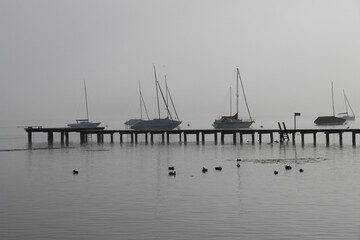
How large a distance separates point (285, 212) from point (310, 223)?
2232 mm

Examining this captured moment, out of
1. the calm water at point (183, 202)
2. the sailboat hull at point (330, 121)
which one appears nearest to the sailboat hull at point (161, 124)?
the sailboat hull at point (330, 121)

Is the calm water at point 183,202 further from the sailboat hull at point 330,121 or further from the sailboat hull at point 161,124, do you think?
the sailboat hull at point 330,121

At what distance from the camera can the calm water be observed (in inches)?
765

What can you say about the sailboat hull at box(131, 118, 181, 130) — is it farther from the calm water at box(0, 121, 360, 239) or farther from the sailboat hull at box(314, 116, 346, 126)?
the calm water at box(0, 121, 360, 239)

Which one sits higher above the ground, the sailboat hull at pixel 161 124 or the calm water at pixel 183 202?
the sailboat hull at pixel 161 124

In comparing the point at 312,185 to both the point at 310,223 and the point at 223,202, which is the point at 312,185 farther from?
the point at 310,223

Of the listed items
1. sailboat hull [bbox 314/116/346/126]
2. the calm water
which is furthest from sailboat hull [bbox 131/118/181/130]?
the calm water

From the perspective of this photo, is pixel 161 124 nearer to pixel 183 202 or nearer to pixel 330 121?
pixel 330 121

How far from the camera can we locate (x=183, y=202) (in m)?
25.5

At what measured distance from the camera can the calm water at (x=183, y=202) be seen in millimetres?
19422

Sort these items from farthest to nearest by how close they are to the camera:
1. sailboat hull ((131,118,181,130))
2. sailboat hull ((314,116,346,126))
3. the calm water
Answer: sailboat hull ((314,116,346,126)), sailboat hull ((131,118,181,130)), the calm water

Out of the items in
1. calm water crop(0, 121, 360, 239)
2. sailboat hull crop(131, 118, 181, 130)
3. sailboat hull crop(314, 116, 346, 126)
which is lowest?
calm water crop(0, 121, 360, 239)

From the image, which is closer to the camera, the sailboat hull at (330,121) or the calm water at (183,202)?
the calm water at (183,202)

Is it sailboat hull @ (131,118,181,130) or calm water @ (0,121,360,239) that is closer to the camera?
calm water @ (0,121,360,239)
